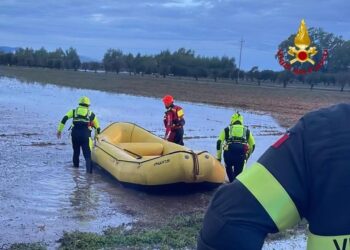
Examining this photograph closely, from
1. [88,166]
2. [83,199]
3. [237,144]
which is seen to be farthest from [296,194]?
[88,166]

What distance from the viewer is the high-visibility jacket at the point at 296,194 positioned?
118cm

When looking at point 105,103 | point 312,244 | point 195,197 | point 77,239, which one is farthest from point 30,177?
point 105,103

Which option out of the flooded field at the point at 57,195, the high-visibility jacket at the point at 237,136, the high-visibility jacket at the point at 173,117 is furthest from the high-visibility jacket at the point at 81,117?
the high-visibility jacket at the point at 237,136

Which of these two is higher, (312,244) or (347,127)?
(347,127)

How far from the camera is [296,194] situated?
1.19 meters

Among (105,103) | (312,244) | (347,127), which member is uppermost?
→ (347,127)

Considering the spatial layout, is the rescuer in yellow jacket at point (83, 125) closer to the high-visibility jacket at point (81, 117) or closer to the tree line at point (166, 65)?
the high-visibility jacket at point (81, 117)

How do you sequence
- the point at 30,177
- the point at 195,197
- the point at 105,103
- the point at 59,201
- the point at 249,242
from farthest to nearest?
the point at 105,103
the point at 30,177
the point at 195,197
the point at 59,201
the point at 249,242

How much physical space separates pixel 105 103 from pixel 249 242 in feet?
109

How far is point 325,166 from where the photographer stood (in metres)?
1.19

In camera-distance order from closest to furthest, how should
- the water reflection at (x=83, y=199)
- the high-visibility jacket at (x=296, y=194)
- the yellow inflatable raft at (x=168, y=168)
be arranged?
the high-visibility jacket at (x=296, y=194), the water reflection at (x=83, y=199), the yellow inflatable raft at (x=168, y=168)

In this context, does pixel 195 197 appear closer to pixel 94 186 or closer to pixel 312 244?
pixel 94 186

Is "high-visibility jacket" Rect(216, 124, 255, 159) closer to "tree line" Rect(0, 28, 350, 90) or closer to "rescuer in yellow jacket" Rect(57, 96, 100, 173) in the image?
"rescuer in yellow jacket" Rect(57, 96, 100, 173)

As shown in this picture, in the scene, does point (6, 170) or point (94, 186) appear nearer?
point (94, 186)
